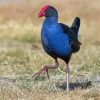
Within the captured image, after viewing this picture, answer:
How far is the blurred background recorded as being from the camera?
10000 mm

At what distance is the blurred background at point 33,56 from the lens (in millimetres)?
10000

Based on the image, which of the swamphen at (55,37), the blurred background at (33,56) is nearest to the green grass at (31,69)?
the blurred background at (33,56)

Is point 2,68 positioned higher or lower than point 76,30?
lower

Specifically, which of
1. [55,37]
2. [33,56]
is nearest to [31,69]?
[33,56]

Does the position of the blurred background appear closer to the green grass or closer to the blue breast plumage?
the green grass

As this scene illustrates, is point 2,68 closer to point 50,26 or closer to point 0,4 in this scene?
point 50,26

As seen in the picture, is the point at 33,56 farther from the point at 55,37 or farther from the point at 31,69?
the point at 55,37

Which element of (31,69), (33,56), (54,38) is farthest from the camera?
(33,56)

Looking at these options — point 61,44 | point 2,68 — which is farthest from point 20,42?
point 61,44

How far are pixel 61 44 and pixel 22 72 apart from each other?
3.45 metres

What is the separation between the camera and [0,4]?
114 ft

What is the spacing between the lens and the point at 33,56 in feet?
49.6

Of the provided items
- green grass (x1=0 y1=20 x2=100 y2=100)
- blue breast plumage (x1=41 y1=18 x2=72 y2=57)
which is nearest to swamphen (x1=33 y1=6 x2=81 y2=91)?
blue breast plumage (x1=41 y1=18 x2=72 y2=57)

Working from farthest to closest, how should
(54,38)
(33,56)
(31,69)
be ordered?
(33,56) < (31,69) < (54,38)
